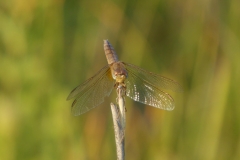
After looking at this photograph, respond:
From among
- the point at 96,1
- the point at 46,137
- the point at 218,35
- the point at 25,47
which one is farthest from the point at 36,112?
the point at 218,35

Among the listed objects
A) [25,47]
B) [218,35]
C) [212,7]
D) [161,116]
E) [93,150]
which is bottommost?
[93,150]

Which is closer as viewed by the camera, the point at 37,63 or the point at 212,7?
the point at 37,63

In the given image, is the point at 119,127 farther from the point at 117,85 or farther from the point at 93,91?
the point at 93,91

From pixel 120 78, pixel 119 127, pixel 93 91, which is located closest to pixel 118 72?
pixel 120 78

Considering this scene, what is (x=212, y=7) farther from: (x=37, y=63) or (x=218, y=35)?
(x=37, y=63)

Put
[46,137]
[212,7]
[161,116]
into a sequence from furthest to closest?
[212,7]
[161,116]
[46,137]

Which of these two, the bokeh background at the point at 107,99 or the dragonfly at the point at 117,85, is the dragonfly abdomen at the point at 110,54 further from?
the bokeh background at the point at 107,99
